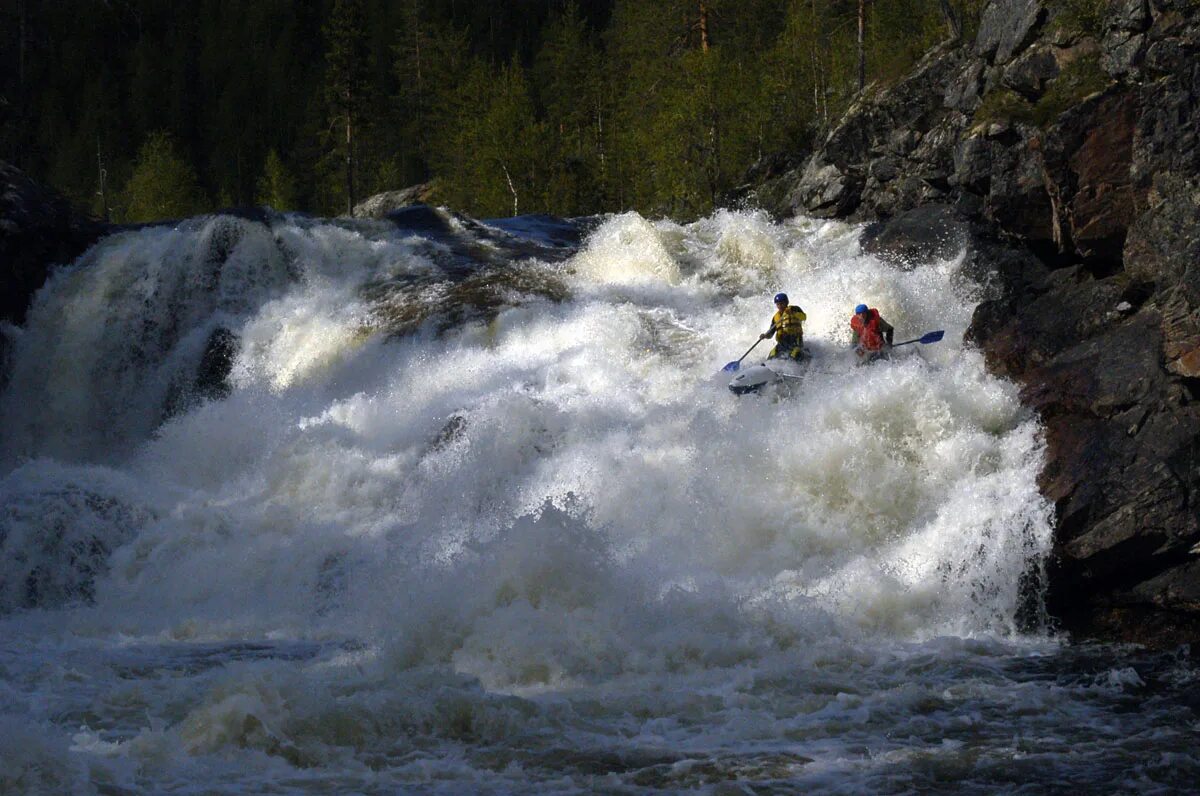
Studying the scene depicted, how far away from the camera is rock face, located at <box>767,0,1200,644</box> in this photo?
10938mm

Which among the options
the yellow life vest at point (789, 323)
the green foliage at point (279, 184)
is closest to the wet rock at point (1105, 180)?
the yellow life vest at point (789, 323)

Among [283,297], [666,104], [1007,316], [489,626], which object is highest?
[666,104]

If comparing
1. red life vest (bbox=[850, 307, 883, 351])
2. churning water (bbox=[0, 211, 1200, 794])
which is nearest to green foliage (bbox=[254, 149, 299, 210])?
churning water (bbox=[0, 211, 1200, 794])

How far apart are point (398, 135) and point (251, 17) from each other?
21.3 meters

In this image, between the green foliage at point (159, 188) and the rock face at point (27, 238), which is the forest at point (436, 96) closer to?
the green foliage at point (159, 188)

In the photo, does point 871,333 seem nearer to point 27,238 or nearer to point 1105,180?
point 1105,180

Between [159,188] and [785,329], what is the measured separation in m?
42.1

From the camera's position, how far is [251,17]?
240 feet

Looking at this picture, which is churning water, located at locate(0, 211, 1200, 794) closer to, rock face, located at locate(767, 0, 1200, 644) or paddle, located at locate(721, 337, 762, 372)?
paddle, located at locate(721, 337, 762, 372)

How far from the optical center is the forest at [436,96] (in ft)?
115

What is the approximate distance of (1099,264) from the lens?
14.4 metres

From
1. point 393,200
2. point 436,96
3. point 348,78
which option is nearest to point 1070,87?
point 348,78

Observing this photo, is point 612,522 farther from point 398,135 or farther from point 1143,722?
point 398,135

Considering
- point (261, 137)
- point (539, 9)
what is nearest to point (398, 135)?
point (261, 137)
